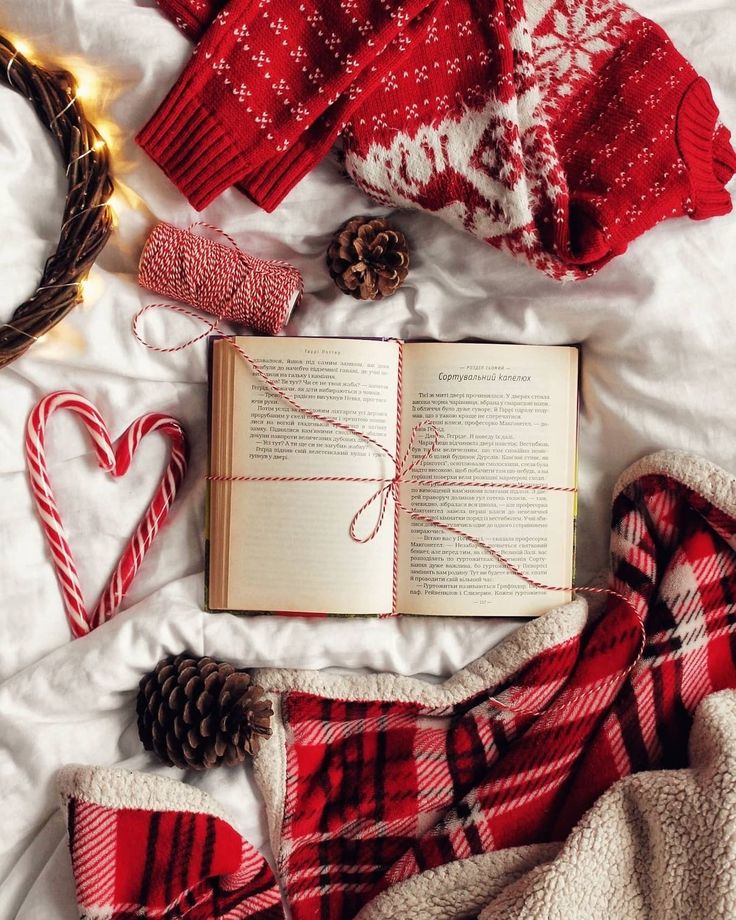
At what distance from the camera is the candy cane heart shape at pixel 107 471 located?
0.99m

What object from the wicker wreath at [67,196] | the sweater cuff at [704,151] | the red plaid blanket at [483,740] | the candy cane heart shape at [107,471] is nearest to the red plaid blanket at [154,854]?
the red plaid blanket at [483,740]

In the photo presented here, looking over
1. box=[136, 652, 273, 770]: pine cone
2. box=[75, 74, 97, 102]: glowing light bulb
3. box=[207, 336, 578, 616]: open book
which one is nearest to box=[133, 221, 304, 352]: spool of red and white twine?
box=[207, 336, 578, 616]: open book

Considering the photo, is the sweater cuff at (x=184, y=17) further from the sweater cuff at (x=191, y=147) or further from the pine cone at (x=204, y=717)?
the pine cone at (x=204, y=717)

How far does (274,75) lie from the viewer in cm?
88

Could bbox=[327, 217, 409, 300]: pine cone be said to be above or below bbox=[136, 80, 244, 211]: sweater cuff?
below

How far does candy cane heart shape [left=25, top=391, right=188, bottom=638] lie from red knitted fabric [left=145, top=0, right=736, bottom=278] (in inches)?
11.0

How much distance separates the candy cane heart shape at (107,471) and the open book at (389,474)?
6cm

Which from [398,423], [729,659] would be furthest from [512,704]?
[398,423]

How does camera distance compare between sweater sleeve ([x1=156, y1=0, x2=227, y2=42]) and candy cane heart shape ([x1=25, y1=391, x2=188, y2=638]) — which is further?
candy cane heart shape ([x1=25, y1=391, x2=188, y2=638])

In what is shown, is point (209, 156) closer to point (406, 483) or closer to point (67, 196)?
point (67, 196)

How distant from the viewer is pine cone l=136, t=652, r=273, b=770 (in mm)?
929

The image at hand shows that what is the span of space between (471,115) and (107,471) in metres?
0.59

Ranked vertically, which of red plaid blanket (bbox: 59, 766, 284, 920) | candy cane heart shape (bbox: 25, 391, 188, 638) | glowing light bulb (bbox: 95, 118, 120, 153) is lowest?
red plaid blanket (bbox: 59, 766, 284, 920)

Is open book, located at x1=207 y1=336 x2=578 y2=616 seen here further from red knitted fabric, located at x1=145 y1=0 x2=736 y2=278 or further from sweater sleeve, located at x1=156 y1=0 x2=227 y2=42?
sweater sleeve, located at x1=156 y1=0 x2=227 y2=42
